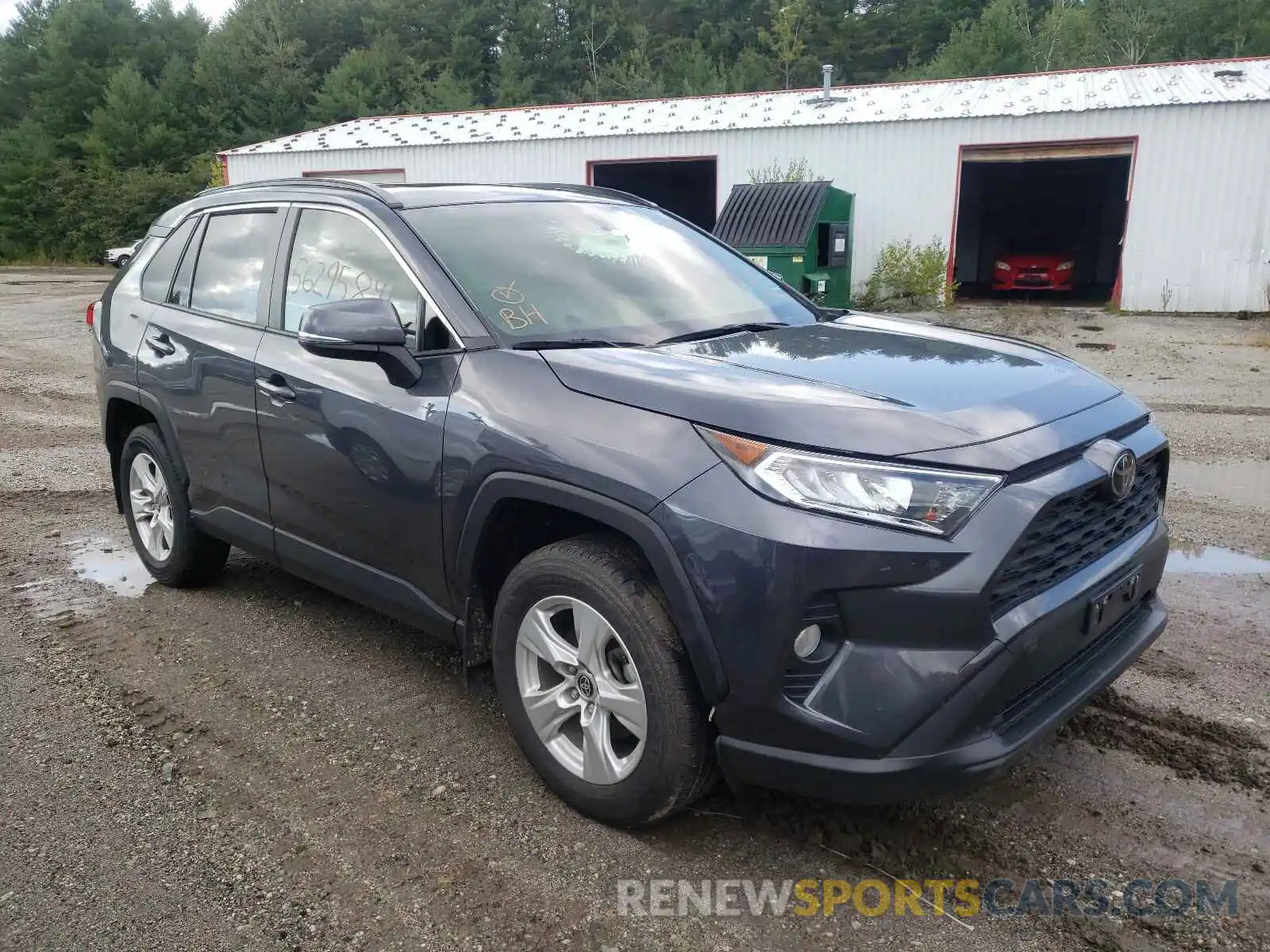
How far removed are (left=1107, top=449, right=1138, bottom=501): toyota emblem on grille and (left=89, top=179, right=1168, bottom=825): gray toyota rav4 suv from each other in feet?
0.05

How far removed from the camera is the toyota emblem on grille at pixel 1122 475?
2.58 m

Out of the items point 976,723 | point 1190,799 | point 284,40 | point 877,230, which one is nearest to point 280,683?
point 976,723

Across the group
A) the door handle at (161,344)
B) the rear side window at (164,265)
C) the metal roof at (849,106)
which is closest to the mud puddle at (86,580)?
the door handle at (161,344)

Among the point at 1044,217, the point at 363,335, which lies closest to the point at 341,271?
the point at 363,335

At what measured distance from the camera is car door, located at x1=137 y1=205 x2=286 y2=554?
386 centimetres

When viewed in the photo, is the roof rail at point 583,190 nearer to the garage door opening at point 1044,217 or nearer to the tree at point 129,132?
the garage door opening at point 1044,217

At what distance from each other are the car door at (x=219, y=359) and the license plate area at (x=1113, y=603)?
2911 millimetres

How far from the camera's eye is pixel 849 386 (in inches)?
102

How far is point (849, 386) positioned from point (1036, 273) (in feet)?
66.9

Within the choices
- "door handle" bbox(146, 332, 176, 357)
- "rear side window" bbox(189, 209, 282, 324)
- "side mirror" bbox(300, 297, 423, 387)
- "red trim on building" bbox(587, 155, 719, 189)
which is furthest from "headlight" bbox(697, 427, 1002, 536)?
"red trim on building" bbox(587, 155, 719, 189)

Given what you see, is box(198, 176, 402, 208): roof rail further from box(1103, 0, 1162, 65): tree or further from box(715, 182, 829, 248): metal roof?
box(1103, 0, 1162, 65): tree

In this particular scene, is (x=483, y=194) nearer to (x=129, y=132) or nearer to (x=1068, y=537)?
(x=1068, y=537)

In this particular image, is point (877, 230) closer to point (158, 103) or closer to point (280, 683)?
point (280, 683)

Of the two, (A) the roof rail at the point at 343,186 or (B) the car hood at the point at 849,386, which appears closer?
(B) the car hood at the point at 849,386
